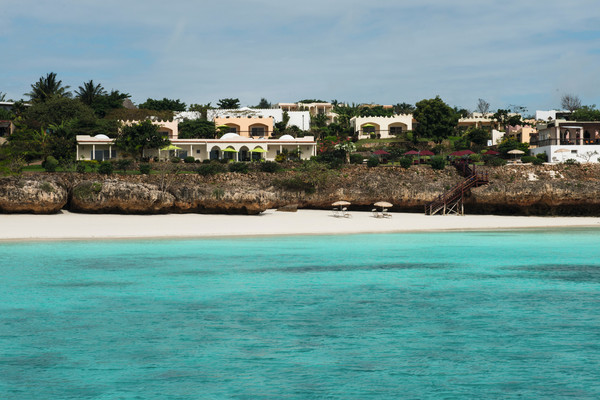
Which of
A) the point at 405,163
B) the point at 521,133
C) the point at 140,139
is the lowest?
the point at 405,163

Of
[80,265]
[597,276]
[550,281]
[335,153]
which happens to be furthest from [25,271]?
[335,153]

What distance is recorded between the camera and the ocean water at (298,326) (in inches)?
511

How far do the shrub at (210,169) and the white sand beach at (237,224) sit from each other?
6.86 m

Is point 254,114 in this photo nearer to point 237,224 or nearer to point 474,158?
point 474,158

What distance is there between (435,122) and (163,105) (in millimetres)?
47699

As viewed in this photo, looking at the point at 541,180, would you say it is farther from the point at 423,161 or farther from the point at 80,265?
the point at 80,265

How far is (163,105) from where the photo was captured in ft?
338

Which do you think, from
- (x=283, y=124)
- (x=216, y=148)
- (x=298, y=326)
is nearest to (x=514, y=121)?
(x=283, y=124)

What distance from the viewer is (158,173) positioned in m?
55.0

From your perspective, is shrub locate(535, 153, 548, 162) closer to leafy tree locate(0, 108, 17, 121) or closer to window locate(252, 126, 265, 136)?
window locate(252, 126, 265, 136)

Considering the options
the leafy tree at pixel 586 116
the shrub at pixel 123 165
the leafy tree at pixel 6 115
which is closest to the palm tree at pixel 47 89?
the leafy tree at pixel 6 115

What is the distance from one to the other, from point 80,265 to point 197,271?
6005 millimetres

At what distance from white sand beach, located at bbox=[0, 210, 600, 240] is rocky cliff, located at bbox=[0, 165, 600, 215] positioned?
1104mm

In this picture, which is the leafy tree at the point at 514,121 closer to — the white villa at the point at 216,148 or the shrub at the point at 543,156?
the shrub at the point at 543,156
